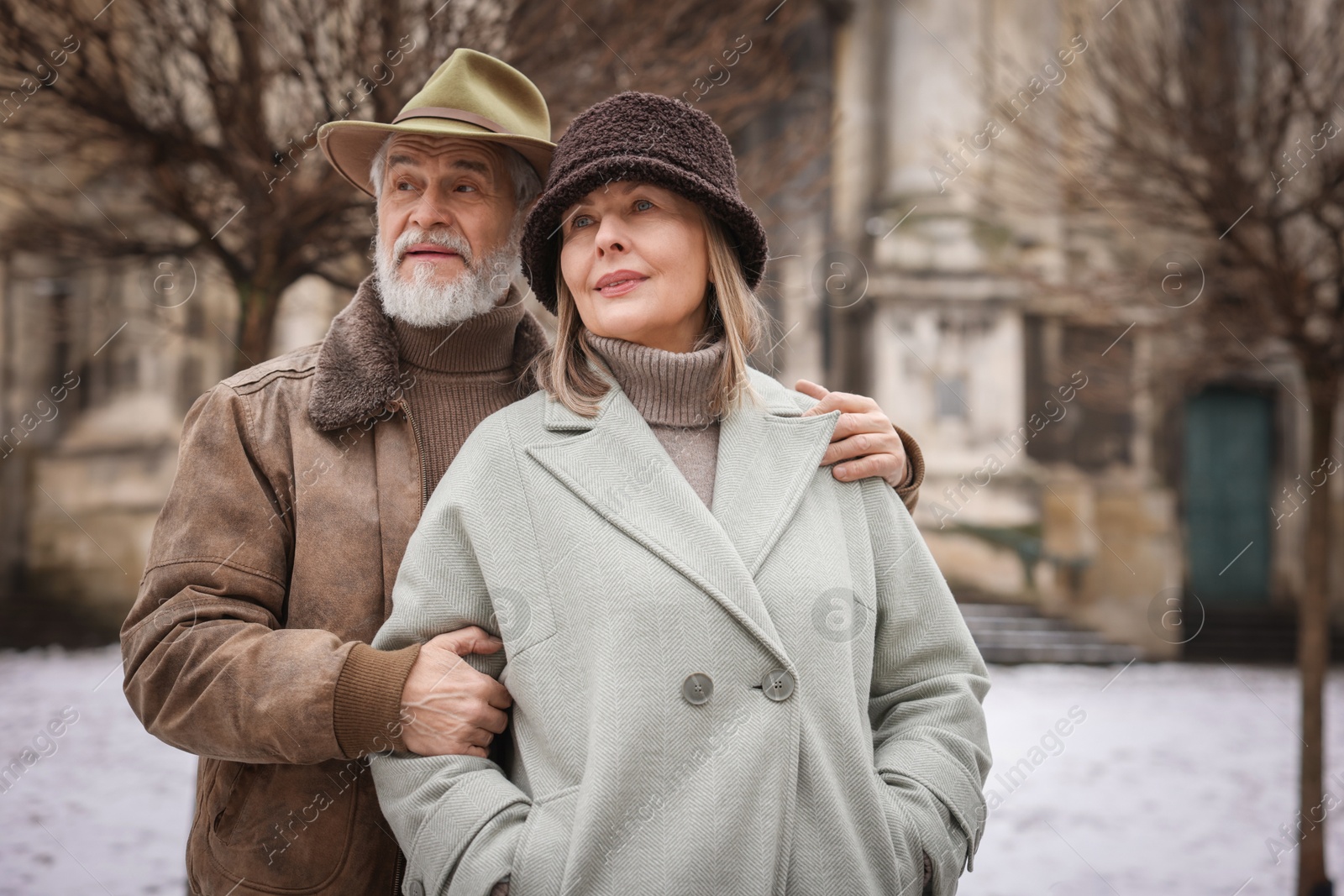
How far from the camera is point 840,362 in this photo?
492 inches

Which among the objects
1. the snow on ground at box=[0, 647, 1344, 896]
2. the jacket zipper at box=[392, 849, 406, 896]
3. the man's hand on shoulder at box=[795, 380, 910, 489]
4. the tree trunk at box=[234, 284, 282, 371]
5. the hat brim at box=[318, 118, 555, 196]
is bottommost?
the snow on ground at box=[0, 647, 1344, 896]

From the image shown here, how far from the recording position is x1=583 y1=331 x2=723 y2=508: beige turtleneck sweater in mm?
2107

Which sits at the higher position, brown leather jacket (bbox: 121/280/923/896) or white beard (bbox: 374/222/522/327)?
white beard (bbox: 374/222/522/327)

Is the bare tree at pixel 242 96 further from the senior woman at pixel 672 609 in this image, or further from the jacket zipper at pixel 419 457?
the senior woman at pixel 672 609

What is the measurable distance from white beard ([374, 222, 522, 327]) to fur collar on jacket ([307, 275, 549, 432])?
5cm

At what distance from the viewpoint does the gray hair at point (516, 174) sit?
8.39ft

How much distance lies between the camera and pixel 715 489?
2.04m

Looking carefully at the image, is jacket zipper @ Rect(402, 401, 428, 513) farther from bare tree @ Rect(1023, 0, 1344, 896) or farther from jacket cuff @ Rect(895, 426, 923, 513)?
bare tree @ Rect(1023, 0, 1344, 896)

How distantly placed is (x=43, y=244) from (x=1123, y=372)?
8.70 meters

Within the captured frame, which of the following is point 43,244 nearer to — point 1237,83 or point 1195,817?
point 1237,83

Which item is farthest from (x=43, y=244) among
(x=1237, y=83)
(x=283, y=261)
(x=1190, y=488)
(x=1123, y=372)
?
(x=1190, y=488)

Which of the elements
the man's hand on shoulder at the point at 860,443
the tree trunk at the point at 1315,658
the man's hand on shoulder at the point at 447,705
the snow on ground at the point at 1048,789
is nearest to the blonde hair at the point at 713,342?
the man's hand on shoulder at the point at 860,443

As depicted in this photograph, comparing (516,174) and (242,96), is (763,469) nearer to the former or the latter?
(516,174)

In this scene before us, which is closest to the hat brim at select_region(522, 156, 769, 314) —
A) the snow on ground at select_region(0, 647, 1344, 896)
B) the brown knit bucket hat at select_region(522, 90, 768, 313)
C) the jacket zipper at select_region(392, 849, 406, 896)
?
the brown knit bucket hat at select_region(522, 90, 768, 313)
